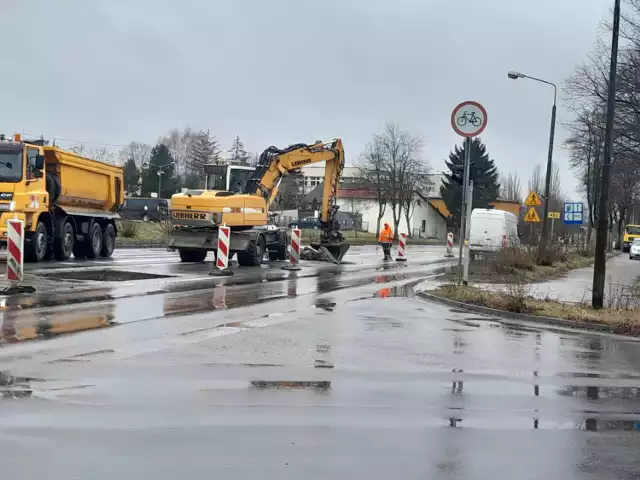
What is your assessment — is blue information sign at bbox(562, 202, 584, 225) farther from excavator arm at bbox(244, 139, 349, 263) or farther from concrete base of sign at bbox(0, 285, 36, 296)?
concrete base of sign at bbox(0, 285, 36, 296)

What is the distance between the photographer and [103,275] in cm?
1817

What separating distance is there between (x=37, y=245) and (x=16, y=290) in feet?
27.7

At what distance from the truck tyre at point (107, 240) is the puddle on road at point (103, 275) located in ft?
23.2

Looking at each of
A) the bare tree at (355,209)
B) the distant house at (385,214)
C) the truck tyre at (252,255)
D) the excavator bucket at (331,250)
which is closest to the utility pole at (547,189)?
the excavator bucket at (331,250)

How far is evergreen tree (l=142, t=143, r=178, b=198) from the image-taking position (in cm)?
9175

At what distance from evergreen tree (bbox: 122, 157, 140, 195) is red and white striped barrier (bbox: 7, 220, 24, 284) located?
262 feet

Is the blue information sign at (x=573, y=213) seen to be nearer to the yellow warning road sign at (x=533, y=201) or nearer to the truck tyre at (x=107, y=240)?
the yellow warning road sign at (x=533, y=201)

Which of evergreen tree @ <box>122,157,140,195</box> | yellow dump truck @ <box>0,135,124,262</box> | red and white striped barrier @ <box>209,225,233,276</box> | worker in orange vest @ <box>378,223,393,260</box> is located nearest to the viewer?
yellow dump truck @ <box>0,135,124,262</box>

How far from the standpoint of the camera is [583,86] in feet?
102

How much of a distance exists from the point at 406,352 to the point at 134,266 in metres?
13.8

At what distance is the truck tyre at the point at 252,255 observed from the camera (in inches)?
976

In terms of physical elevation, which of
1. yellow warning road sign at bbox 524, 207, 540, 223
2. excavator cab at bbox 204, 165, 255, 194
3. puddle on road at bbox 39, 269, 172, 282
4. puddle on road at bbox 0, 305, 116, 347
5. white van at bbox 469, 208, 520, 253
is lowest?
puddle on road at bbox 0, 305, 116, 347

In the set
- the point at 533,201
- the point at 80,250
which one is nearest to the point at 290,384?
the point at 80,250

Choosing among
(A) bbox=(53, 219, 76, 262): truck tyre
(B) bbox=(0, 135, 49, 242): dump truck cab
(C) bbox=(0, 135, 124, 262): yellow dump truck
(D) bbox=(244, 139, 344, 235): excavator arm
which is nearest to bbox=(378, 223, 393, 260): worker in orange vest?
(D) bbox=(244, 139, 344, 235): excavator arm
